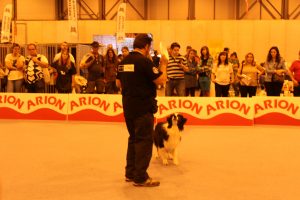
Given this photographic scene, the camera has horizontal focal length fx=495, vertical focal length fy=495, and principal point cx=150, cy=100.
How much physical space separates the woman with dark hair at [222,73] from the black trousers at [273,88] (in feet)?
A: 2.55

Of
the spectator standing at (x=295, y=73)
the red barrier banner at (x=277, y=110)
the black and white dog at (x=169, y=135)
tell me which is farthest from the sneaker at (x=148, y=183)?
the spectator standing at (x=295, y=73)

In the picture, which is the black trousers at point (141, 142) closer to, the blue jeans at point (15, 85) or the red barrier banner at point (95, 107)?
the red barrier banner at point (95, 107)

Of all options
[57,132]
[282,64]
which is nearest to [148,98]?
[57,132]

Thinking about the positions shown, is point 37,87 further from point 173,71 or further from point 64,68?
Answer: point 173,71

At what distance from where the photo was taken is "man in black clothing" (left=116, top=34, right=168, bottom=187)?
493cm

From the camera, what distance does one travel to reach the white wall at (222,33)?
707 inches

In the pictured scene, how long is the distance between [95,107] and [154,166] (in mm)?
4531

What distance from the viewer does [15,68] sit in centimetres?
1059

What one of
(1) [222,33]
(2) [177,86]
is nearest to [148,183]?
(2) [177,86]

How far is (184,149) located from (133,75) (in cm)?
260

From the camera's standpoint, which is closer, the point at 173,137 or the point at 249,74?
the point at 173,137

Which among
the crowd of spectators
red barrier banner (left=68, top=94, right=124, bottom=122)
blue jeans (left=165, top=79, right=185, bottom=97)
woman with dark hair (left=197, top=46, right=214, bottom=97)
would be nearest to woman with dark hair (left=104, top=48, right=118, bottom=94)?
the crowd of spectators

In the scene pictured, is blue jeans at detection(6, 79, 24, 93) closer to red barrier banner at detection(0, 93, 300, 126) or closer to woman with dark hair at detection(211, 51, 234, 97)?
red barrier banner at detection(0, 93, 300, 126)

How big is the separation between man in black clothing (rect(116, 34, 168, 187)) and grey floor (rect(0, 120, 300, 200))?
28cm
